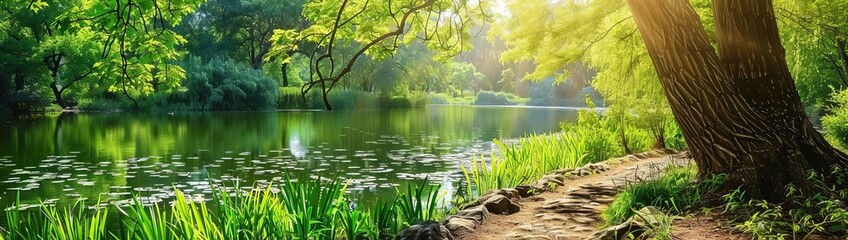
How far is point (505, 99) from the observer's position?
69812 mm

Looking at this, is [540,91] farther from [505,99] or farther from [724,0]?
[724,0]

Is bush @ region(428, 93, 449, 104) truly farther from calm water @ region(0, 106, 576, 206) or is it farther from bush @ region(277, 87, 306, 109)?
calm water @ region(0, 106, 576, 206)

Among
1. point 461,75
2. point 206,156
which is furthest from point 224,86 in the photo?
point 461,75

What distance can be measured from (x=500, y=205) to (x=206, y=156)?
9.90 m

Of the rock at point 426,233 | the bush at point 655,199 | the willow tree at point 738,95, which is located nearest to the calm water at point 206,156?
the rock at point 426,233

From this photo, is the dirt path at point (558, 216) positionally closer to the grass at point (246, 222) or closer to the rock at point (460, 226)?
the rock at point (460, 226)

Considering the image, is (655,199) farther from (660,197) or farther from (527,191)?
(527,191)

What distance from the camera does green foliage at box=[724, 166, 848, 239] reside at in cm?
360

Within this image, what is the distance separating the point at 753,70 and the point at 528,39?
5.12 metres

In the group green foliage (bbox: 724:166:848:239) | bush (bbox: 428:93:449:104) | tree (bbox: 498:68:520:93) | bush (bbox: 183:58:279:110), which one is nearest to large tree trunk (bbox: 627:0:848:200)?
green foliage (bbox: 724:166:848:239)

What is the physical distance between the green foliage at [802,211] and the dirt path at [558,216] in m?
0.86

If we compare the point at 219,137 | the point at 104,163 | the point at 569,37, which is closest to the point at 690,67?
the point at 569,37

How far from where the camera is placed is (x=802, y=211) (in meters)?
3.88

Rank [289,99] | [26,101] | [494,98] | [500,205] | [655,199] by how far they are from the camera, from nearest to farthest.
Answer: [655,199] < [500,205] < [26,101] < [289,99] < [494,98]
